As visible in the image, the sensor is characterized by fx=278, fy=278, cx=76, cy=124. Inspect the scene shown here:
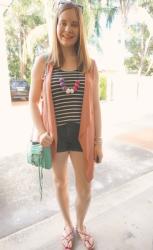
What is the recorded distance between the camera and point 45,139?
1.59 metres

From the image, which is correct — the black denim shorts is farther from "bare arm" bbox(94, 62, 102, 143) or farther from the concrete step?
the concrete step

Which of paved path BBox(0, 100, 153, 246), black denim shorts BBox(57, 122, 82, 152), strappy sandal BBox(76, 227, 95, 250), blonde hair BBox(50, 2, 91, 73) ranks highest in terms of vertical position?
blonde hair BBox(50, 2, 91, 73)

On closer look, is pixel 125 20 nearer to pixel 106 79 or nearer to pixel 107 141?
pixel 106 79

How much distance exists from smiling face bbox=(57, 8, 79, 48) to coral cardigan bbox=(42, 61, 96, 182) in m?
0.17

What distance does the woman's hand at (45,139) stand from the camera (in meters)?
1.59

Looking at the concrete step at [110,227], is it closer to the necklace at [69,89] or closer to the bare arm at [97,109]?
the bare arm at [97,109]

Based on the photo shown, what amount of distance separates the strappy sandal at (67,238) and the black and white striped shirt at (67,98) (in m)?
0.87

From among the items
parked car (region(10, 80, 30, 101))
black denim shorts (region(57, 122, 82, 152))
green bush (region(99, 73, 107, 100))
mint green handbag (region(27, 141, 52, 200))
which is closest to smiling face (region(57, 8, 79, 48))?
black denim shorts (region(57, 122, 82, 152))

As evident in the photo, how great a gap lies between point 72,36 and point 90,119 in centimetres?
48

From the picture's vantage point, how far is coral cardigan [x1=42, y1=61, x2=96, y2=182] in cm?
154

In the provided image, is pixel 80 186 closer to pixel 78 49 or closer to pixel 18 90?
pixel 78 49

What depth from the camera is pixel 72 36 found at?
5.08ft

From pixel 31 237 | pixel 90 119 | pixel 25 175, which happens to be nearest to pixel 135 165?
pixel 25 175

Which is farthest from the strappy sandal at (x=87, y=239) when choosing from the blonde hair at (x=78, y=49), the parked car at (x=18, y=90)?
the parked car at (x=18, y=90)
